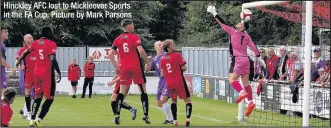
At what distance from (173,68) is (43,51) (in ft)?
9.08

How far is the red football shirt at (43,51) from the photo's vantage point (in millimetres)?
15570

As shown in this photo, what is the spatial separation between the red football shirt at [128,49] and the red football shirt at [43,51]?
54.4 inches

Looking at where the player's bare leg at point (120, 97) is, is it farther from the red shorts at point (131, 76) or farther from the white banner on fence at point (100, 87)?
the white banner on fence at point (100, 87)

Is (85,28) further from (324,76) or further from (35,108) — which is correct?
(35,108)

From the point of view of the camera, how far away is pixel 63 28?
4469cm

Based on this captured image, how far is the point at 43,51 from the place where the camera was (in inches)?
614

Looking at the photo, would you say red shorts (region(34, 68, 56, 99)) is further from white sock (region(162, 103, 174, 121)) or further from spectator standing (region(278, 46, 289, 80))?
spectator standing (region(278, 46, 289, 80))

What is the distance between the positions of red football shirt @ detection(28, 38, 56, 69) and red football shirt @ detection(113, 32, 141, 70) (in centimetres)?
138

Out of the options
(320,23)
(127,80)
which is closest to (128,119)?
(127,80)

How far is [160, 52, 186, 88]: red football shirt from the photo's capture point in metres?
15.9

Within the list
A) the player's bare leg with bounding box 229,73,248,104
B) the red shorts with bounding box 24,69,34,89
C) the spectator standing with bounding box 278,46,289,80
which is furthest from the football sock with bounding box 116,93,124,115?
the spectator standing with bounding box 278,46,289,80

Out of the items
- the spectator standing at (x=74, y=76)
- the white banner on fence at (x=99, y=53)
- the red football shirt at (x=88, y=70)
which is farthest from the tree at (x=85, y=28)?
the red football shirt at (x=88, y=70)

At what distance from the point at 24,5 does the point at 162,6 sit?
8788 millimetres

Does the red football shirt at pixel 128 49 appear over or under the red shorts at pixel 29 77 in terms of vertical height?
over
